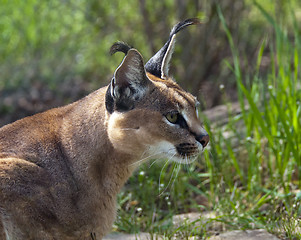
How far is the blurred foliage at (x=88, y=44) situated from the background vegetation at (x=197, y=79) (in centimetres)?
2

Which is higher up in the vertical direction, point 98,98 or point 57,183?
point 98,98

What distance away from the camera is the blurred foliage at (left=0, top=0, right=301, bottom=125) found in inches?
338

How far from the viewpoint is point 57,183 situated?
3.98 meters

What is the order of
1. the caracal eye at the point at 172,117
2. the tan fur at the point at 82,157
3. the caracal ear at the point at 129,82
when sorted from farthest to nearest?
1. the caracal eye at the point at 172,117
2. the caracal ear at the point at 129,82
3. the tan fur at the point at 82,157

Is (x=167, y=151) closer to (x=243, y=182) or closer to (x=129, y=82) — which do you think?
(x=129, y=82)

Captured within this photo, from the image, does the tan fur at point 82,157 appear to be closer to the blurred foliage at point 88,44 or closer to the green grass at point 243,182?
the green grass at point 243,182

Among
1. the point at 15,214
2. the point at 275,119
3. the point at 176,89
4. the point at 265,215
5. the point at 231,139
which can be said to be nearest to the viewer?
the point at 15,214

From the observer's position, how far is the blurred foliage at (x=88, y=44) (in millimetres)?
8594

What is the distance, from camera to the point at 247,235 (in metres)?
4.63

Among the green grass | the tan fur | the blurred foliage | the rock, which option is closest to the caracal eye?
the tan fur

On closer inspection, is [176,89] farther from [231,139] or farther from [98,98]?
[231,139]

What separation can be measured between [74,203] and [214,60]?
544 cm

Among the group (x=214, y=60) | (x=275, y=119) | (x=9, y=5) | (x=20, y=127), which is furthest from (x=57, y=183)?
(x=9, y=5)

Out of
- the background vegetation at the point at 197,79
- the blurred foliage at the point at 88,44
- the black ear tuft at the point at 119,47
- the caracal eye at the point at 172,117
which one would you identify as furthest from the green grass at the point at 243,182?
the blurred foliage at the point at 88,44
